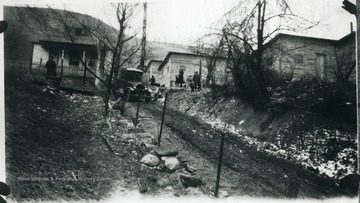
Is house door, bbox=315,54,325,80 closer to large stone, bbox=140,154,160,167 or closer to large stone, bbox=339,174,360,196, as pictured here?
large stone, bbox=339,174,360,196

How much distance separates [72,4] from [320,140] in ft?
17.4

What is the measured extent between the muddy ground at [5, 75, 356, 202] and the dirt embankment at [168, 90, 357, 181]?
0.36 m

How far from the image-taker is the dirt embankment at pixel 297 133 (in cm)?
508

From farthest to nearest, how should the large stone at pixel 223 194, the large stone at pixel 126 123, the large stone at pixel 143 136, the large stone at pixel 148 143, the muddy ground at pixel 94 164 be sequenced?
1. the large stone at pixel 126 123
2. the large stone at pixel 143 136
3. the large stone at pixel 148 143
4. the large stone at pixel 223 194
5. the muddy ground at pixel 94 164

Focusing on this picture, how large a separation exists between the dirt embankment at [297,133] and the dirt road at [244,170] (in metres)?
0.31

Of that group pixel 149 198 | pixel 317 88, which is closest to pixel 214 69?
pixel 317 88

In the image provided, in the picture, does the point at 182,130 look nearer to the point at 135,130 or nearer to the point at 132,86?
the point at 135,130

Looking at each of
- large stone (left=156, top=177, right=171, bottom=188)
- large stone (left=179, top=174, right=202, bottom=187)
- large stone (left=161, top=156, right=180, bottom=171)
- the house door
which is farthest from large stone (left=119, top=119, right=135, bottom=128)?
the house door

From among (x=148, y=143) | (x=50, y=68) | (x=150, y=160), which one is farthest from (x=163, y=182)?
(x=50, y=68)

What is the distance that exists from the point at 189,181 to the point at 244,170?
1389 mm

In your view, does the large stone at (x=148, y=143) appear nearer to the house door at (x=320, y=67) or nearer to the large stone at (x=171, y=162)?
the large stone at (x=171, y=162)

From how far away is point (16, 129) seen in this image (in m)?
4.09

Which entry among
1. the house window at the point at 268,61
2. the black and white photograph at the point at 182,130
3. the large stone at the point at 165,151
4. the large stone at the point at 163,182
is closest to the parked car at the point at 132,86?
the black and white photograph at the point at 182,130

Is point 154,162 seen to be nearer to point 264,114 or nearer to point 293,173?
point 293,173
